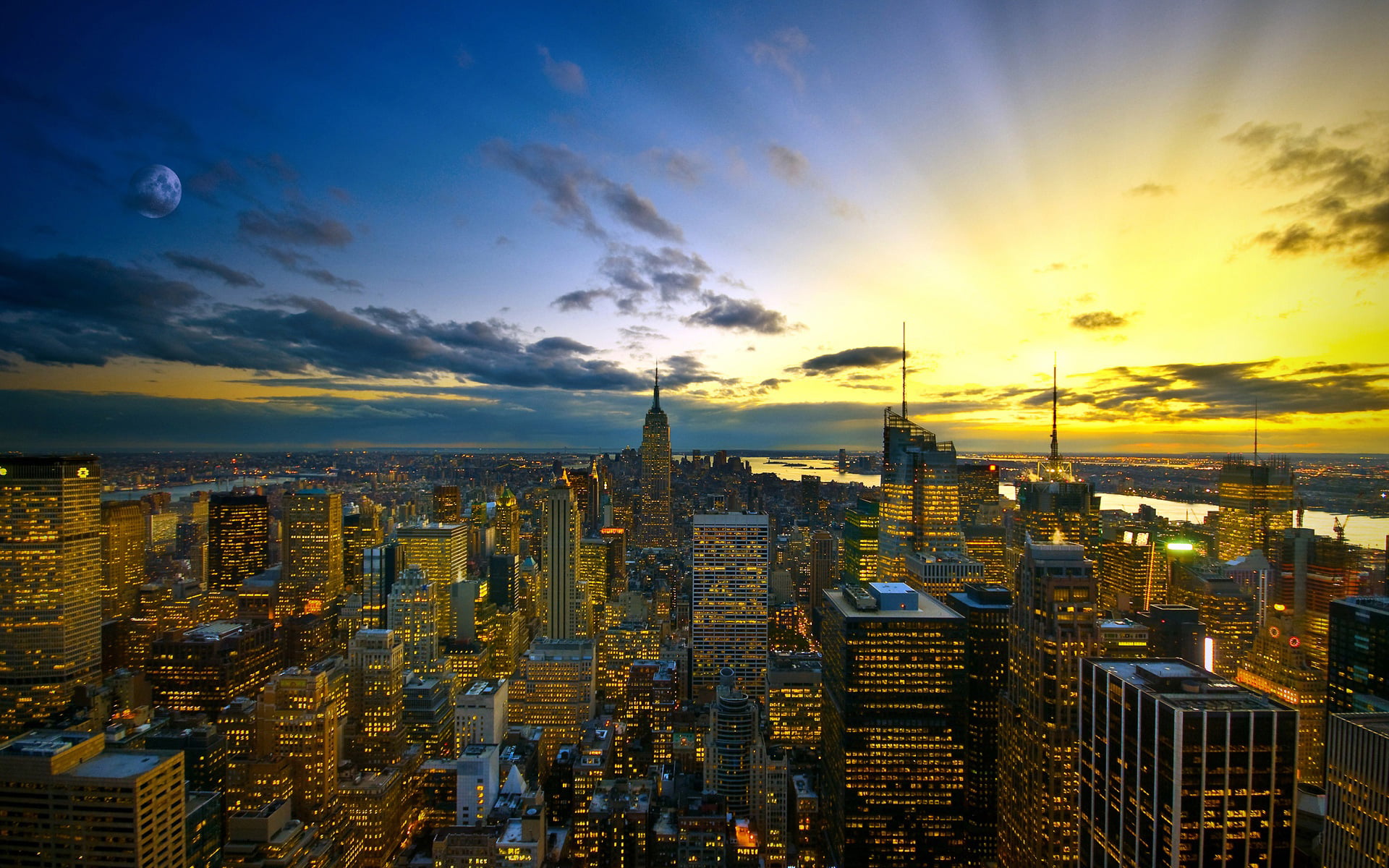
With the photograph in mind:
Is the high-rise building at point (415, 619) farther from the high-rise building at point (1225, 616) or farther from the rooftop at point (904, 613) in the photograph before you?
the high-rise building at point (1225, 616)

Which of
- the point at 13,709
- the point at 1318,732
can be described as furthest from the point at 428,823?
the point at 1318,732

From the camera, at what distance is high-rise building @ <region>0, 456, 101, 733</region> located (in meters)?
35.3

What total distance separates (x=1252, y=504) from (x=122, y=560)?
78.1m

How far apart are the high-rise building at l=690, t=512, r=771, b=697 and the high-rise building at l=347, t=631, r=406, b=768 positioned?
21.7 meters

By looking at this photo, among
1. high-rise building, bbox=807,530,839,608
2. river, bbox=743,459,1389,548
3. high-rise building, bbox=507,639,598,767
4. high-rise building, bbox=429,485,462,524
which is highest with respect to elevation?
river, bbox=743,459,1389,548

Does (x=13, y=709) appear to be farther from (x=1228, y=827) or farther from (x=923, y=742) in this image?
(x=1228, y=827)

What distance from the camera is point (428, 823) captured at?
33.0 meters

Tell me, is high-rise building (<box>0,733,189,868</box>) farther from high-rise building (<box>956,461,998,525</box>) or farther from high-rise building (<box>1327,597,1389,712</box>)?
high-rise building (<box>956,461,998,525</box>)

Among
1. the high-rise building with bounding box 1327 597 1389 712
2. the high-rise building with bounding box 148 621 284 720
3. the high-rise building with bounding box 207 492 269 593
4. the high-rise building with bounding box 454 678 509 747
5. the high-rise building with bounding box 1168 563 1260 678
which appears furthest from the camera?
the high-rise building with bounding box 207 492 269 593

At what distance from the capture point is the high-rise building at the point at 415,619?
51906 mm

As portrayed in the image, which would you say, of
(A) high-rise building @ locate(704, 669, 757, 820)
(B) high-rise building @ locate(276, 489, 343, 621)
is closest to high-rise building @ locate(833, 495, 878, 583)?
(A) high-rise building @ locate(704, 669, 757, 820)

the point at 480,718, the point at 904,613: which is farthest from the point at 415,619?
the point at 904,613

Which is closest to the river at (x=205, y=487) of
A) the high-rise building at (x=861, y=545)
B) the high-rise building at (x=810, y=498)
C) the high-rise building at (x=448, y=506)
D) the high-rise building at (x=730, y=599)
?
the high-rise building at (x=448, y=506)

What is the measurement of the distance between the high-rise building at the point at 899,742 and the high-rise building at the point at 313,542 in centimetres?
4704
